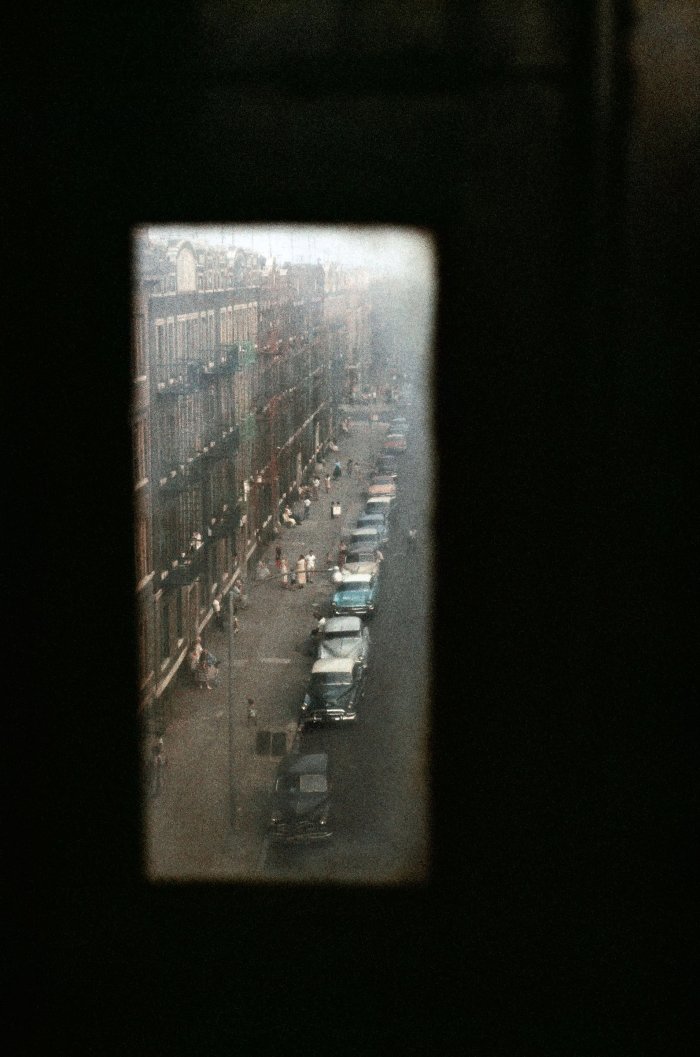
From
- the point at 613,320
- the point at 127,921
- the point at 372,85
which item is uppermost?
the point at 372,85

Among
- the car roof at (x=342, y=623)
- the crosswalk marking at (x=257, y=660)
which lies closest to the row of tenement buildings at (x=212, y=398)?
the crosswalk marking at (x=257, y=660)

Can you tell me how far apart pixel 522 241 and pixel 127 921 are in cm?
156

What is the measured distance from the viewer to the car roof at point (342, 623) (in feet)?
7.09

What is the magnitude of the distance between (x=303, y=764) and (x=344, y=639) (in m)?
0.27

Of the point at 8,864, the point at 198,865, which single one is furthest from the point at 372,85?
the point at 8,864

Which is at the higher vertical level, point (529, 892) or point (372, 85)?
point (372, 85)

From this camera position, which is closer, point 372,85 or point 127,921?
point 372,85

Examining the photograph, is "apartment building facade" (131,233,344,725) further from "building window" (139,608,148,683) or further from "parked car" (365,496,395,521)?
"parked car" (365,496,395,521)

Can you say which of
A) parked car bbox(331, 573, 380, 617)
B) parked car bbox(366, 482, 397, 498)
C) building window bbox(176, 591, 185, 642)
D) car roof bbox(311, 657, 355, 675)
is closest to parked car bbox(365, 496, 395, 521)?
parked car bbox(366, 482, 397, 498)

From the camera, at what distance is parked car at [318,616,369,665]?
2.13 metres

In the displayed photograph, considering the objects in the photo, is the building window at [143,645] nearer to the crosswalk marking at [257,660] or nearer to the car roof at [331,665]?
the crosswalk marking at [257,660]

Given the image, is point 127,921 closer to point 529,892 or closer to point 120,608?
point 120,608

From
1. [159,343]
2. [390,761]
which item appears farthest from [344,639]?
[159,343]

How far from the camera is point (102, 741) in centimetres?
211
